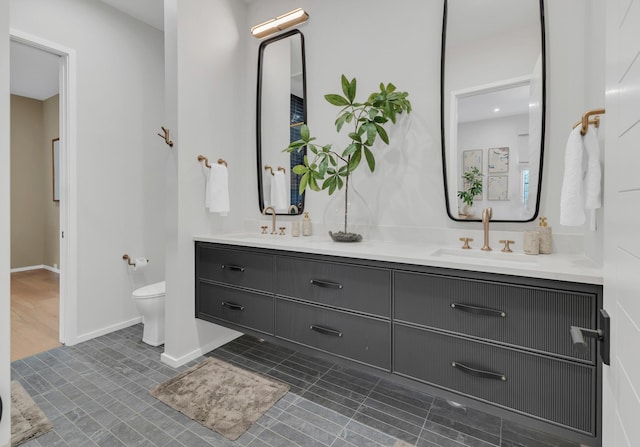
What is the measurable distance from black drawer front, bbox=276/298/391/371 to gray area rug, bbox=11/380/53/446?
1.27 m

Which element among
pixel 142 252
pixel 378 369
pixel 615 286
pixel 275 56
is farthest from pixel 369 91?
pixel 142 252

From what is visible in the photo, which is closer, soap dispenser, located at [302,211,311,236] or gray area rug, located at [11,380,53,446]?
gray area rug, located at [11,380,53,446]

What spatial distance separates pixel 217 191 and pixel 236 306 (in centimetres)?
89

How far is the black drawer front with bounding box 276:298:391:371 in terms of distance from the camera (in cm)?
161

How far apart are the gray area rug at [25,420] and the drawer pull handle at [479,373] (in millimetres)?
2039

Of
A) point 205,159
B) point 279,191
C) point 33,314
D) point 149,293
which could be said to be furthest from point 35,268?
point 279,191

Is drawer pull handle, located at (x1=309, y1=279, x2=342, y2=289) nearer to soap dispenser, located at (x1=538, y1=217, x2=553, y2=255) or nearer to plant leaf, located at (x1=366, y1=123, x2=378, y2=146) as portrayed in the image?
plant leaf, located at (x1=366, y1=123, x2=378, y2=146)

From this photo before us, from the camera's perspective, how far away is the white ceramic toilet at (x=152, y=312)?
8.48 feet

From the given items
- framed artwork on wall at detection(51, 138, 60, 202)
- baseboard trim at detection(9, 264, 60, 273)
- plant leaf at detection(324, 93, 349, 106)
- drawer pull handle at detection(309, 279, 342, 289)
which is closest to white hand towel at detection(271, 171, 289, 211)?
plant leaf at detection(324, 93, 349, 106)

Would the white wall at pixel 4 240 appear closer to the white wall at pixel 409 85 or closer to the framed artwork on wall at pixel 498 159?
the white wall at pixel 409 85

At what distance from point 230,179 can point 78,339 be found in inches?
71.2

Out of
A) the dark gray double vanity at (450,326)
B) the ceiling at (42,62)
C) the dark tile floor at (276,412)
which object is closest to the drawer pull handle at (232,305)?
the dark gray double vanity at (450,326)

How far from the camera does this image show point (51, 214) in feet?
17.2

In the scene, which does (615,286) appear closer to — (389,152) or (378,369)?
(378,369)
